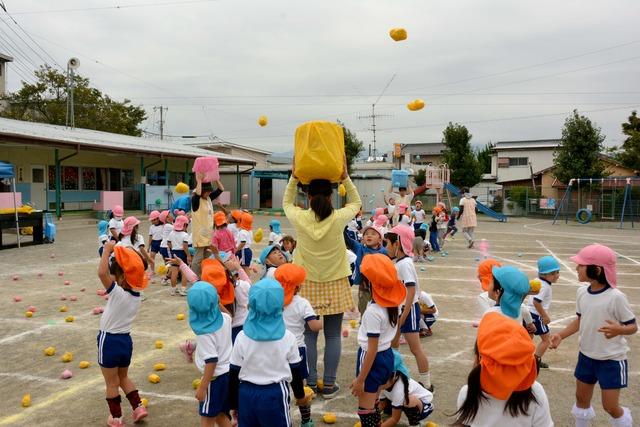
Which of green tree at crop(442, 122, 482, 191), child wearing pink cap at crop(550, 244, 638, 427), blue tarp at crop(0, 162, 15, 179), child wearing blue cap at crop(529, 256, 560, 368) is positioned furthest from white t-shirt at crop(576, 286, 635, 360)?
green tree at crop(442, 122, 482, 191)

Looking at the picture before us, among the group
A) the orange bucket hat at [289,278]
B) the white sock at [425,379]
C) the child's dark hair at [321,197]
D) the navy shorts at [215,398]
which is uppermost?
the child's dark hair at [321,197]

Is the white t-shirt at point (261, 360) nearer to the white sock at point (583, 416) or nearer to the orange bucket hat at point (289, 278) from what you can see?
the orange bucket hat at point (289, 278)

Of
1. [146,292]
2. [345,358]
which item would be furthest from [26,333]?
[345,358]

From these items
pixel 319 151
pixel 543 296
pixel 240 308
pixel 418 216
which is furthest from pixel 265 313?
pixel 418 216

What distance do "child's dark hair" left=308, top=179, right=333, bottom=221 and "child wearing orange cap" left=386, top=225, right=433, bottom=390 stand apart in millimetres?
794

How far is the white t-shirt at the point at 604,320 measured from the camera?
3.77 meters

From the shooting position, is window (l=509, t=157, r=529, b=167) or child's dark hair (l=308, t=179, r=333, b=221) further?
window (l=509, t=157, r=529, b=167)

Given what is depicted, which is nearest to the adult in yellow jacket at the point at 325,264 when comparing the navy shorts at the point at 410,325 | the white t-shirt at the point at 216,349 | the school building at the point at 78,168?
the navy shorts at the point at 410,325

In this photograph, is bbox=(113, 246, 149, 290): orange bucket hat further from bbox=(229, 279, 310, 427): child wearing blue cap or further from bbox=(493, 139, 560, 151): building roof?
bbox=(493, 139, 560, 151): building roof

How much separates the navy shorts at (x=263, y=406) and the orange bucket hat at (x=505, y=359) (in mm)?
1275

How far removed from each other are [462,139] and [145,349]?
37254 millimetres

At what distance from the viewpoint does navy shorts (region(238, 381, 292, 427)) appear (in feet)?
10.4

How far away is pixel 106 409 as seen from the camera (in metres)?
4.56

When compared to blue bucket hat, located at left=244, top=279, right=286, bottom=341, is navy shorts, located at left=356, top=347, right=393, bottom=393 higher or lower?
lower
